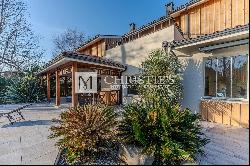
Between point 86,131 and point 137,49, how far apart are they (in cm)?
1277

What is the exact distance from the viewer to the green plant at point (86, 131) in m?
7.75

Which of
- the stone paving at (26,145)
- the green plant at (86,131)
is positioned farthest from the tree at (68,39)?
the green plant at (86,131)

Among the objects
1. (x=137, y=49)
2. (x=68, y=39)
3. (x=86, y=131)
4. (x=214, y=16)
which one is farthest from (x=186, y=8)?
(x=68, y=39)

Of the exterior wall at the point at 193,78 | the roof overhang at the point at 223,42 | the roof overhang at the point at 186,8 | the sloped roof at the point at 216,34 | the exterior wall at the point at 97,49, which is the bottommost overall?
the exterior wall at the point at 193,78

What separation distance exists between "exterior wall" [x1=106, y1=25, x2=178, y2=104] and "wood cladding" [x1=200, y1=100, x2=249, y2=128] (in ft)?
16.0

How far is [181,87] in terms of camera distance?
45.9 feet

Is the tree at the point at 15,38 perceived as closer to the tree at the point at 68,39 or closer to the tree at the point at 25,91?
the tree at the point at 25,91

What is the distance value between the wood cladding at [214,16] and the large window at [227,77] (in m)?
3.39

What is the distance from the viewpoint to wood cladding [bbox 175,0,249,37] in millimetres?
14862

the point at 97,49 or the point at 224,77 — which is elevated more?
the point at 97,49

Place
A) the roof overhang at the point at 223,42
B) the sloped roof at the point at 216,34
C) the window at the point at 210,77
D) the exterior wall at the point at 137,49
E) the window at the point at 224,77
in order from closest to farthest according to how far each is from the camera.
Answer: the sloped roof at the point at 216,34 < the roof overhang at the point at 223,42 < the window at the point at 224,77 < the window at the point at 210,77 < the exterior wall at the point at 137,49

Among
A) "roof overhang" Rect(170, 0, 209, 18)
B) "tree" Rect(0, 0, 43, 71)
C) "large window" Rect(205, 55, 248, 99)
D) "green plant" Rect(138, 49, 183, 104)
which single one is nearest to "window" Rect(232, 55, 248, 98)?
"large window" Rect(205, 55, 248, 99)

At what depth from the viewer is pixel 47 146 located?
29.3 ft

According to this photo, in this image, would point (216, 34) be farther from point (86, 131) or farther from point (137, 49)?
point (137, 49)
